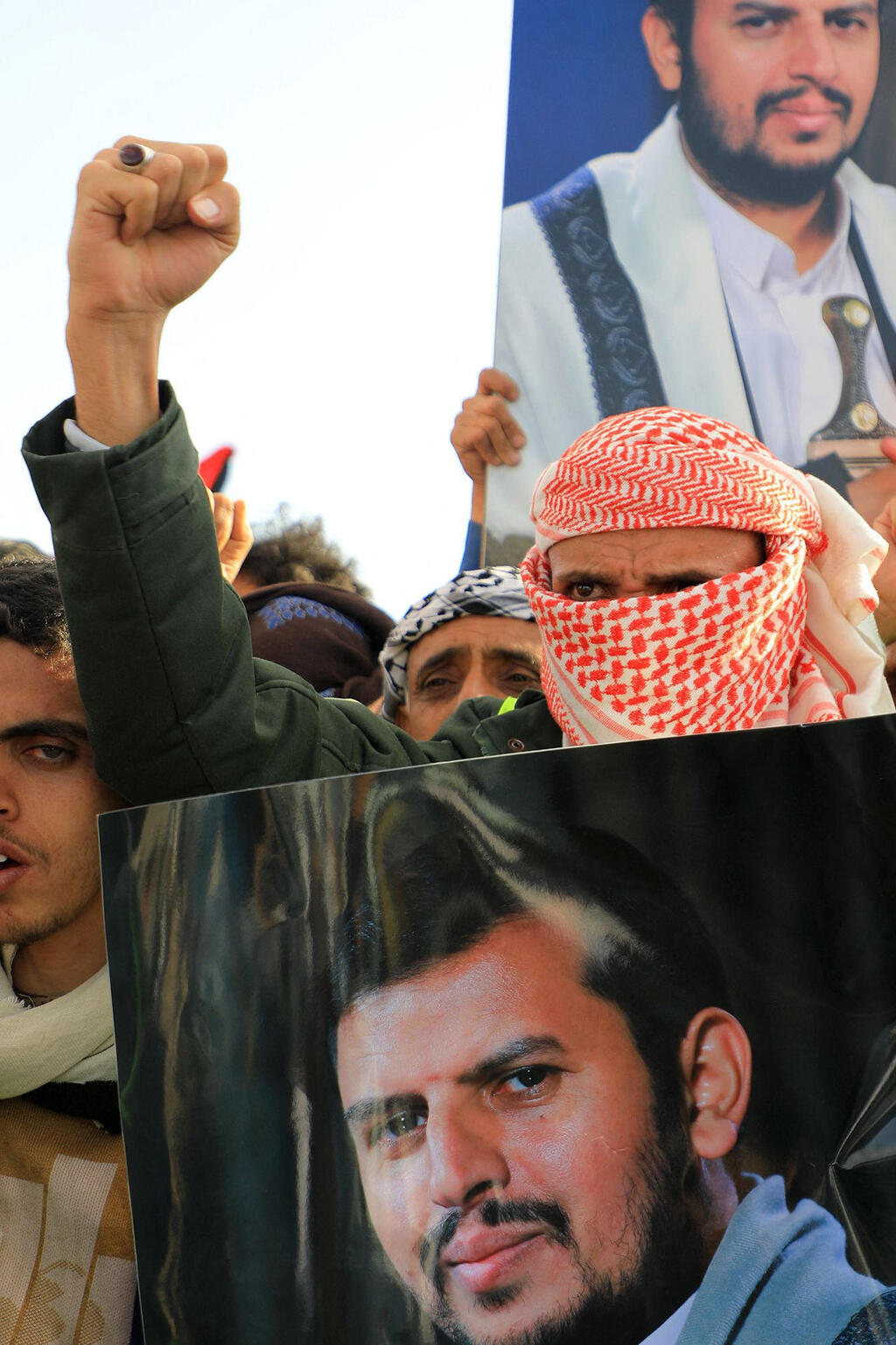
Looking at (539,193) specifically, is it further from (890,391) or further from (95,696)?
(95,696)

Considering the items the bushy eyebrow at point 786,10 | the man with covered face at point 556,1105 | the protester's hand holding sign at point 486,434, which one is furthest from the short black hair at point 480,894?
the bushy eyebrow at point 786,10

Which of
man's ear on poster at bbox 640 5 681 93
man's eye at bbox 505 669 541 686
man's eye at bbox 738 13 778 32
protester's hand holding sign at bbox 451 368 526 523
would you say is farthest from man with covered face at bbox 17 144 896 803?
man's ear on poster at bbox 640 5 681 93

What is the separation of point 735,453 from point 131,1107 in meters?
1.26

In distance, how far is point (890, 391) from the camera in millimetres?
3707

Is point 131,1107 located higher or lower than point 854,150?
lower

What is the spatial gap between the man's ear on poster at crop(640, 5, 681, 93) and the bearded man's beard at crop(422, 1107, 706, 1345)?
3690 mm

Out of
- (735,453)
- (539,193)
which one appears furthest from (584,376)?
(735,453)

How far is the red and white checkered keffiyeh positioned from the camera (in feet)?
6.21

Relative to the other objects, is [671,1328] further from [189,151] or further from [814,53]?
[814,53]

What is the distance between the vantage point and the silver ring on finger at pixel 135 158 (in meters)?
1.50

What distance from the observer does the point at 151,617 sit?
157cm

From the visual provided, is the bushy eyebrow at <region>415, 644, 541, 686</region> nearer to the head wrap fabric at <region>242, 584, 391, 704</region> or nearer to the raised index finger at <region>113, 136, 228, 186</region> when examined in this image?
the head wrap fabric at <region>242, 584, 391, 704</region>

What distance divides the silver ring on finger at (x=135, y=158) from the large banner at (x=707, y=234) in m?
2.14

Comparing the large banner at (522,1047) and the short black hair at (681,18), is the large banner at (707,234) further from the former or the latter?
the large banner at (522,1047)
